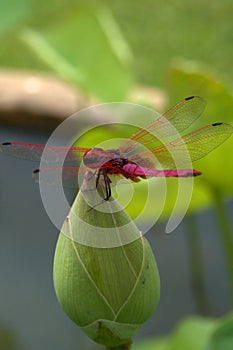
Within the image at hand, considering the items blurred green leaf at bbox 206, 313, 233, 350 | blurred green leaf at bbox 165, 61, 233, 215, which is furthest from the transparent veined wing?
blurred green leaf at bbox 165, 61, 233, 215

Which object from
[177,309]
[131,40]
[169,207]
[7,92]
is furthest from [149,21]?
[169,207]

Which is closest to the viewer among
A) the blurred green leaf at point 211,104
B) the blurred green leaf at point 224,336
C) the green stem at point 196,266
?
the blurred green leaf at point 224,336

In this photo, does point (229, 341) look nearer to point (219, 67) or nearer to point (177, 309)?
point (177, 309)

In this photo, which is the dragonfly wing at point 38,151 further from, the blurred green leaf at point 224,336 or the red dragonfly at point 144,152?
the blurred green leaf at point 224,336

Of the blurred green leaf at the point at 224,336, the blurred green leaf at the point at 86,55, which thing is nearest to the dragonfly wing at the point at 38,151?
the blurred green leaf at the point at 224,336

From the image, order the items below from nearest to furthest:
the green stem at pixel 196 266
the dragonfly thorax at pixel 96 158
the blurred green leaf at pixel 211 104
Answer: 1. the dragonfly thorax at pixel 96 158
2. the blurred green leaf at pixel 211 104
3. the green stem at pixel 196 266

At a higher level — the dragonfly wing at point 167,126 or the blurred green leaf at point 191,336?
the dragonfly wing at point 167,126

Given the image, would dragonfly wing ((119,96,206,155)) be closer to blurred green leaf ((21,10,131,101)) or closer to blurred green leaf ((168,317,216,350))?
blurred green leaf ((168,317,216,350))
